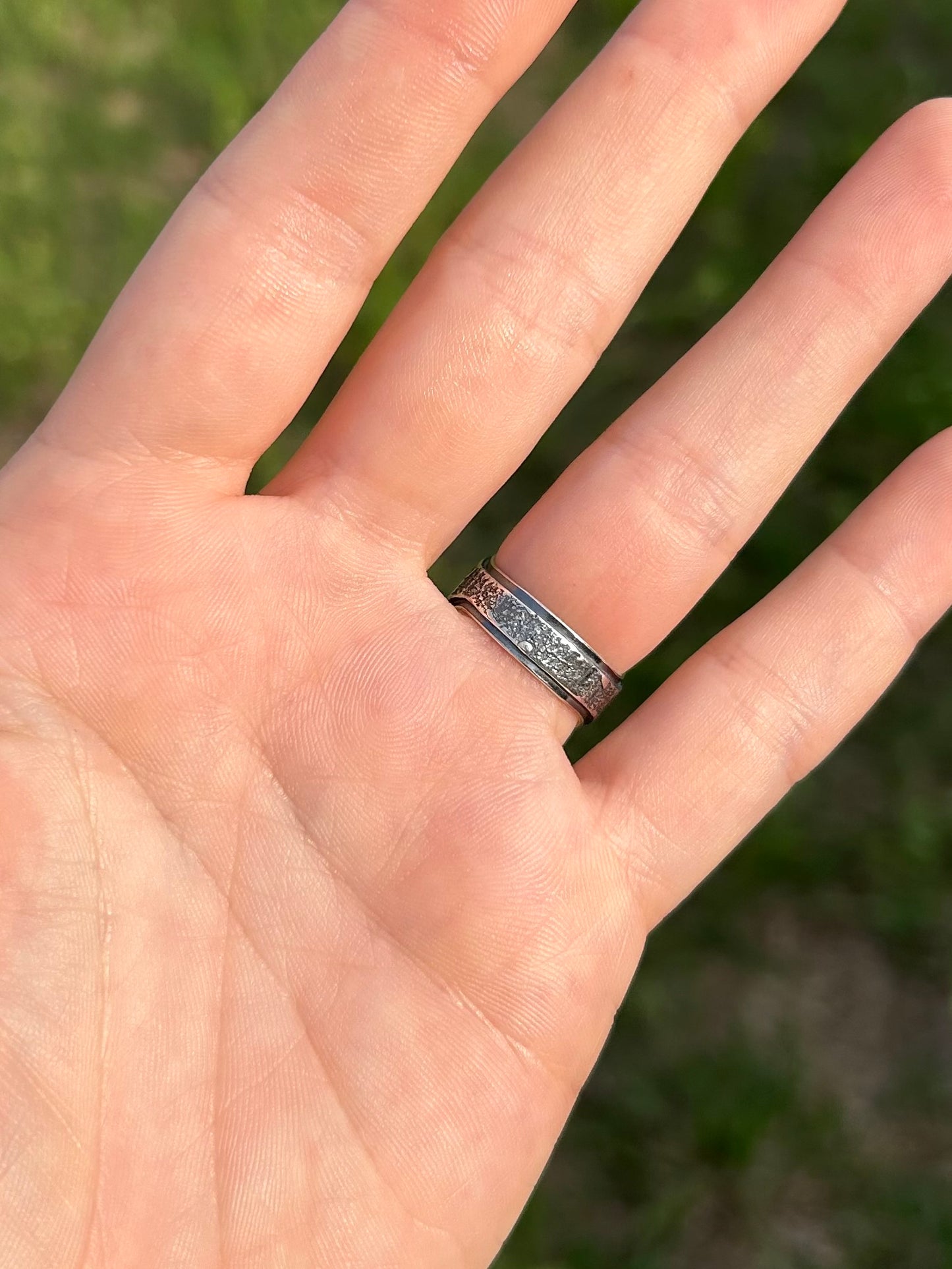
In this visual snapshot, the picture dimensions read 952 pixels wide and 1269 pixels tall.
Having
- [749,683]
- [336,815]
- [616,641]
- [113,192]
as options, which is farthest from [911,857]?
[113,192]

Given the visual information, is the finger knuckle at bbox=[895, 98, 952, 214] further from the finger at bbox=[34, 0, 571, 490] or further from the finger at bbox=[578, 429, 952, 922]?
the finger at bbox=[34, 0, 571, 490]

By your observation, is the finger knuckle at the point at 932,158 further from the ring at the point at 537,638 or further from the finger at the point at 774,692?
the ring at the point at 537,638

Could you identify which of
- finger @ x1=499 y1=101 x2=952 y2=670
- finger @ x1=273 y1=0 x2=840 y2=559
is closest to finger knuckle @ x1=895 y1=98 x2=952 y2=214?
finger @ x1=499 y1=101 x2=952 y2=670

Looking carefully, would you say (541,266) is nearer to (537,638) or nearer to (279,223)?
(279,223)

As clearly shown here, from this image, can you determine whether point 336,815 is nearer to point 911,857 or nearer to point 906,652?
point 906,652

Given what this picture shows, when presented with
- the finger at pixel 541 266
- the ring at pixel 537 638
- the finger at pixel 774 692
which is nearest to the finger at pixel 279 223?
the finger at pixel 541 266


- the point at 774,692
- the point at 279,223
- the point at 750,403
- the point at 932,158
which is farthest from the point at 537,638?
the point at 932,158
